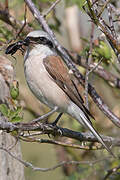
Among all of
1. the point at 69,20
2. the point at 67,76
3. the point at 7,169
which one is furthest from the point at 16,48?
the point at 69,20

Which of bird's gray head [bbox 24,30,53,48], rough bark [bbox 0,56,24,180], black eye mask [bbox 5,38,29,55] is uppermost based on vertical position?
bird's gray head [bbox 24,30,53,48]

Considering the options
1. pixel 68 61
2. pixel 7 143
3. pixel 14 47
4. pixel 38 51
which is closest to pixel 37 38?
pixel 38 51

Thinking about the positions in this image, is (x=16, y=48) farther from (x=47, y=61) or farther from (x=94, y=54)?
(x=94, y=54)

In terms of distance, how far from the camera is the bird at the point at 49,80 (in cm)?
351

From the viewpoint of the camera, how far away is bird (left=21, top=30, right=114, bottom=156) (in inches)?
138

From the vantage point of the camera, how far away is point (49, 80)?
3.58 meters

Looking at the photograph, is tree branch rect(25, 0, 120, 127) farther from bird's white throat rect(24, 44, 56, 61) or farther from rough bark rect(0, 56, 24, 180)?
rough bark rect(0, 56, 24, 180)

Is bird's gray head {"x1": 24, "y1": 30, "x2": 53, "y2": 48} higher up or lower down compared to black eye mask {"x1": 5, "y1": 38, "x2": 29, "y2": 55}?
higher up

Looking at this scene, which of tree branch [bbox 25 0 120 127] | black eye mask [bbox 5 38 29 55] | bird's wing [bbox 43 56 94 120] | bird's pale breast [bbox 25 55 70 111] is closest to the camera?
tree branch [bbox 25 0 120 127]

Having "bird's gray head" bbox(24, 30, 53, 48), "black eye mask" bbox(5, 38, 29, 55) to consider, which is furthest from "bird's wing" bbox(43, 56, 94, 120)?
"black eye mask" bbox(5, 38, 29, 55)

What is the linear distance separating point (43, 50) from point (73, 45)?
2.08 metres

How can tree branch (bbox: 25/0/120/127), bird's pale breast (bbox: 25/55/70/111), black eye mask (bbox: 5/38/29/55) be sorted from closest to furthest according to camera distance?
tree branch (bbox: 25/0/120/127), black eye mask (bbox: 5/38/29/55), bird's pale breast (bbox: 25/55/70/111)

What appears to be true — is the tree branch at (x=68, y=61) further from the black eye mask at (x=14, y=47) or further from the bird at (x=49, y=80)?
the black eye mask at (x=14, y=47)

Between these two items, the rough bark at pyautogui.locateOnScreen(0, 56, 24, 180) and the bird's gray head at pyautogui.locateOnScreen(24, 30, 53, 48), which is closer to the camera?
the rough bark at pyautogui.locateOnScreen(0, 56, 24, 180)
